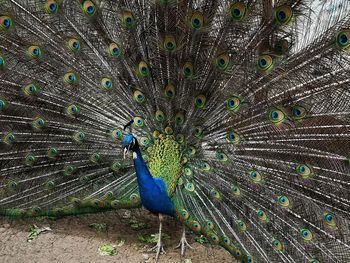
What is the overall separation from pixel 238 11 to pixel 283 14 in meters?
0.31

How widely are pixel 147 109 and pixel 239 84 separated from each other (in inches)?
34.2

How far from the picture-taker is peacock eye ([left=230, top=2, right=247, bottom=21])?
9.35ft

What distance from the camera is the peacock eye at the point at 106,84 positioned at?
12.0 feet

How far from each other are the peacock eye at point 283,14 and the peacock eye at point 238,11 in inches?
9.0

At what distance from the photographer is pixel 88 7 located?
340 cm

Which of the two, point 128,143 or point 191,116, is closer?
point 128,143

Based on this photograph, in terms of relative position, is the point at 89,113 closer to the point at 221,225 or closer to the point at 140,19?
the point at 140,19

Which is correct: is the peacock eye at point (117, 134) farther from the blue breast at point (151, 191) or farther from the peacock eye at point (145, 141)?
the blue breast at point (151, 191)

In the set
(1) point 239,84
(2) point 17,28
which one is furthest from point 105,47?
(1) point 239,84

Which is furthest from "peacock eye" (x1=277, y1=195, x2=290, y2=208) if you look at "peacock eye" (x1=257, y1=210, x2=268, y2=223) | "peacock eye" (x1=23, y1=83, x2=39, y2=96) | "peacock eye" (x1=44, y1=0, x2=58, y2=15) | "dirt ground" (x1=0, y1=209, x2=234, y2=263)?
"peacock eye" (x1=44, y1=0, x2=58, y2=15)

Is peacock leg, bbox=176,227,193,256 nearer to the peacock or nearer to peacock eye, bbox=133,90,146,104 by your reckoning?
the peacock

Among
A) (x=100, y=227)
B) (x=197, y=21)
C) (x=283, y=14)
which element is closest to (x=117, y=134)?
(x=100, y=227)

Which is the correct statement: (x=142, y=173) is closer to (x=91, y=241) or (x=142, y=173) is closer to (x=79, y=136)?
(x=79, y=136)

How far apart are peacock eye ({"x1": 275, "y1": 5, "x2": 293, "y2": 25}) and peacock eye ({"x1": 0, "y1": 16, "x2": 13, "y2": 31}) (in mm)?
2185
